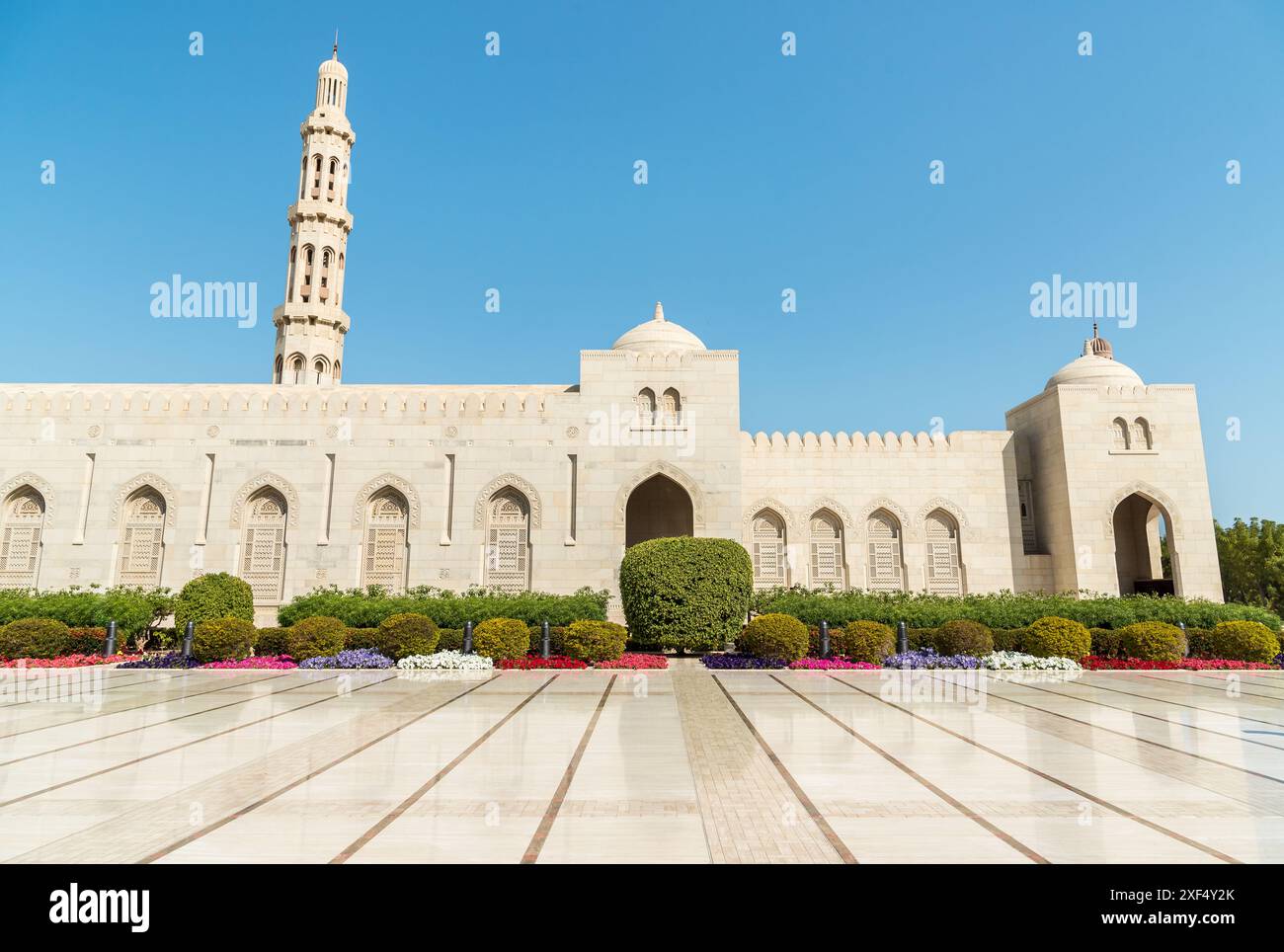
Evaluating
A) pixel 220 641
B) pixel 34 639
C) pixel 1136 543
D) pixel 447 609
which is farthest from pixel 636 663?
pixel 1136 543

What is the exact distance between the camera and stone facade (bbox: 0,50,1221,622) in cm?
2047

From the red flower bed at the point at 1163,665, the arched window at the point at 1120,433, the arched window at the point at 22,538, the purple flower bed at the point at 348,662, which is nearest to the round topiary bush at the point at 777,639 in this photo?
the red flower bed at the point at 1163,665

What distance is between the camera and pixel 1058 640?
13703 millimetres

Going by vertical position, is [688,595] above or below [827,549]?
below

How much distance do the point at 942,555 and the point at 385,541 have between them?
17.0 metres

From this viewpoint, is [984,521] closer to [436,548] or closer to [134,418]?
[436,548]

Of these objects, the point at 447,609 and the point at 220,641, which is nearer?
the point at 220,641

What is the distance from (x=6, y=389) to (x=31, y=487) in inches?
145

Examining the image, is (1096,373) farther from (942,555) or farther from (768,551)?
(768,551)

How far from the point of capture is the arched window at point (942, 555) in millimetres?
22625

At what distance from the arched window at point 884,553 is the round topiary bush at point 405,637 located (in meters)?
14.0

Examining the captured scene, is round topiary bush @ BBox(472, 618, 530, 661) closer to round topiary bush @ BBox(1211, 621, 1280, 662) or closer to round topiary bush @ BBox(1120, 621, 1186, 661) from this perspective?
round topiary bush @ BBox(1120, 621, 1186, 661)

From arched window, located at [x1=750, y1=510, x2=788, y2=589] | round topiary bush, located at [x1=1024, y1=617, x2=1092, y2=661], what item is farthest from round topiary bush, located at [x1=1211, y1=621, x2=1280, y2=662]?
arched window, located at [x1=750, y1=510, x2=788, y2=589]

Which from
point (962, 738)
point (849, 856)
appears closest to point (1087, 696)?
point (962, 738)
